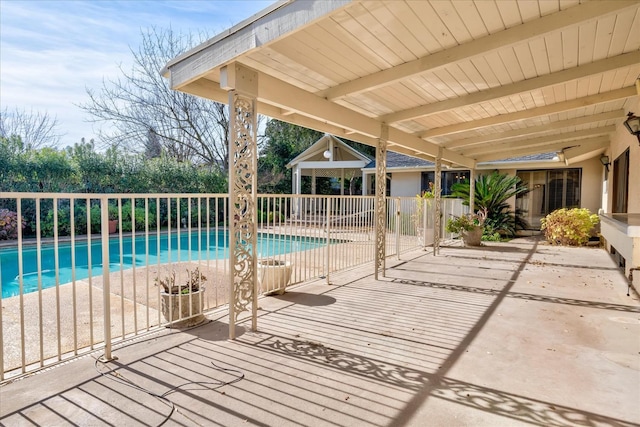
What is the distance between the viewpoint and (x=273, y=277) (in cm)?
478

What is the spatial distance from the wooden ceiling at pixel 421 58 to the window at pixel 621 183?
4.87 feet

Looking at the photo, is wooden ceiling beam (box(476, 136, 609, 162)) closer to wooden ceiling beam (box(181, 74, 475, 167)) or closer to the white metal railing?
the white metal railing

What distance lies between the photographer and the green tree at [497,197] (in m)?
11.6

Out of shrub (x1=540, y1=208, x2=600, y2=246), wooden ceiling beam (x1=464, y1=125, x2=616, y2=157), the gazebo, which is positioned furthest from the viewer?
the gazebo

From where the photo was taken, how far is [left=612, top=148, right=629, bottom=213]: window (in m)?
6.72

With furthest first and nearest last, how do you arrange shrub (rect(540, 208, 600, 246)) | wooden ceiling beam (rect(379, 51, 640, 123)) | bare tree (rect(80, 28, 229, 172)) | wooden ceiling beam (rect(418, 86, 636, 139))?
bare tree (rect(80, 28, 229, 172))
shrub (rect(540, 208, 600, 246))
wooden ceiling beam (rect(418, 86, 636, 139))
wooden ceiling beam (rect(379, 51, 640, 123))

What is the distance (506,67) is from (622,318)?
10.3ft

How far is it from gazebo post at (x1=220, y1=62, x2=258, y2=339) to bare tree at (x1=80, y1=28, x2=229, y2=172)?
18.1 m

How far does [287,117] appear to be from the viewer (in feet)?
17.0

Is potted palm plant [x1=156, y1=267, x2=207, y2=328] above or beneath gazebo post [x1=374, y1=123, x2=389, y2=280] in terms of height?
beneath

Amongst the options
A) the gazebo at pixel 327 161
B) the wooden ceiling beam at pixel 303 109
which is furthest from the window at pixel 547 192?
the wooden ceiling beam at pixel 303 109

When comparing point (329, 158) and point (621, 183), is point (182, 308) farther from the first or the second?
point (329, 158)

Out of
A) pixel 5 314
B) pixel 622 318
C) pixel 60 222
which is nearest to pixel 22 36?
pixel 60 222

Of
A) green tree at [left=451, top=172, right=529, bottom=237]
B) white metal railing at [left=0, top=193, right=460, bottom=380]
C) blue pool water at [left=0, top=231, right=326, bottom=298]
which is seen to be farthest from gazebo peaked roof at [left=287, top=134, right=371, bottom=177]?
blue pool water at [left=0, top=231, right=326, bottom=298]
